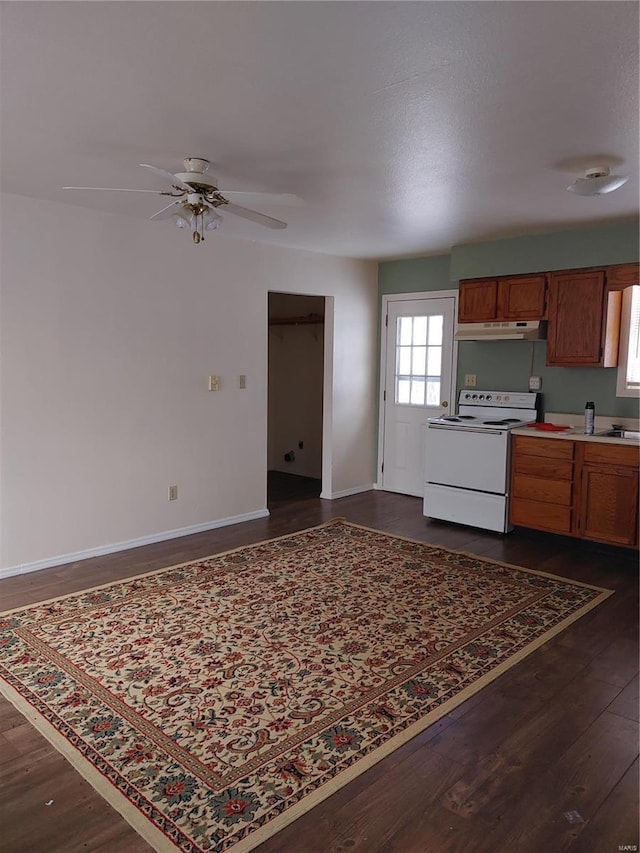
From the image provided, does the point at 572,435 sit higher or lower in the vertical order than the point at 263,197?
lower

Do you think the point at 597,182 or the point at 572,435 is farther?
the point at 572,435

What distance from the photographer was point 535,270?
16.3 ft

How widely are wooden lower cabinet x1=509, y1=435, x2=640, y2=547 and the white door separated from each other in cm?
131

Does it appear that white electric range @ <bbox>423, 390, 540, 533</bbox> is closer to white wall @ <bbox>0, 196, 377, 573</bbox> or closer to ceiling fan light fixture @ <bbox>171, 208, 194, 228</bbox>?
white wall @ <bbox>0, 196, 377, 573</bbox>

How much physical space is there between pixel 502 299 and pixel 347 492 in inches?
97.3

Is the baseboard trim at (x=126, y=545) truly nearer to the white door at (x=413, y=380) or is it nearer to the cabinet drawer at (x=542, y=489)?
the white door at (x=413, y=380)

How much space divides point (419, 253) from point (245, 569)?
3434mm

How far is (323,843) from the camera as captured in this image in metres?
1.85

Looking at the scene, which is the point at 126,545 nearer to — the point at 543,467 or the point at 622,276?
the point at 543,467

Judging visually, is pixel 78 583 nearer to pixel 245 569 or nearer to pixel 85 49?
pixel 245 569

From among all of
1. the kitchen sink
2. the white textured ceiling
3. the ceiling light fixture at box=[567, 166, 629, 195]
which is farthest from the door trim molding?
the ceiling light fixture at box=[567, 166, 629, 195]

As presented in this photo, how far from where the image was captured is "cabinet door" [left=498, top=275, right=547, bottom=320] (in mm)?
4980

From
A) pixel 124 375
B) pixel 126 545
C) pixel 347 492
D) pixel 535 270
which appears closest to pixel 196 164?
pixel 124 375

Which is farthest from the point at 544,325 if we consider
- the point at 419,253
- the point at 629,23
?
the point at 629,23
